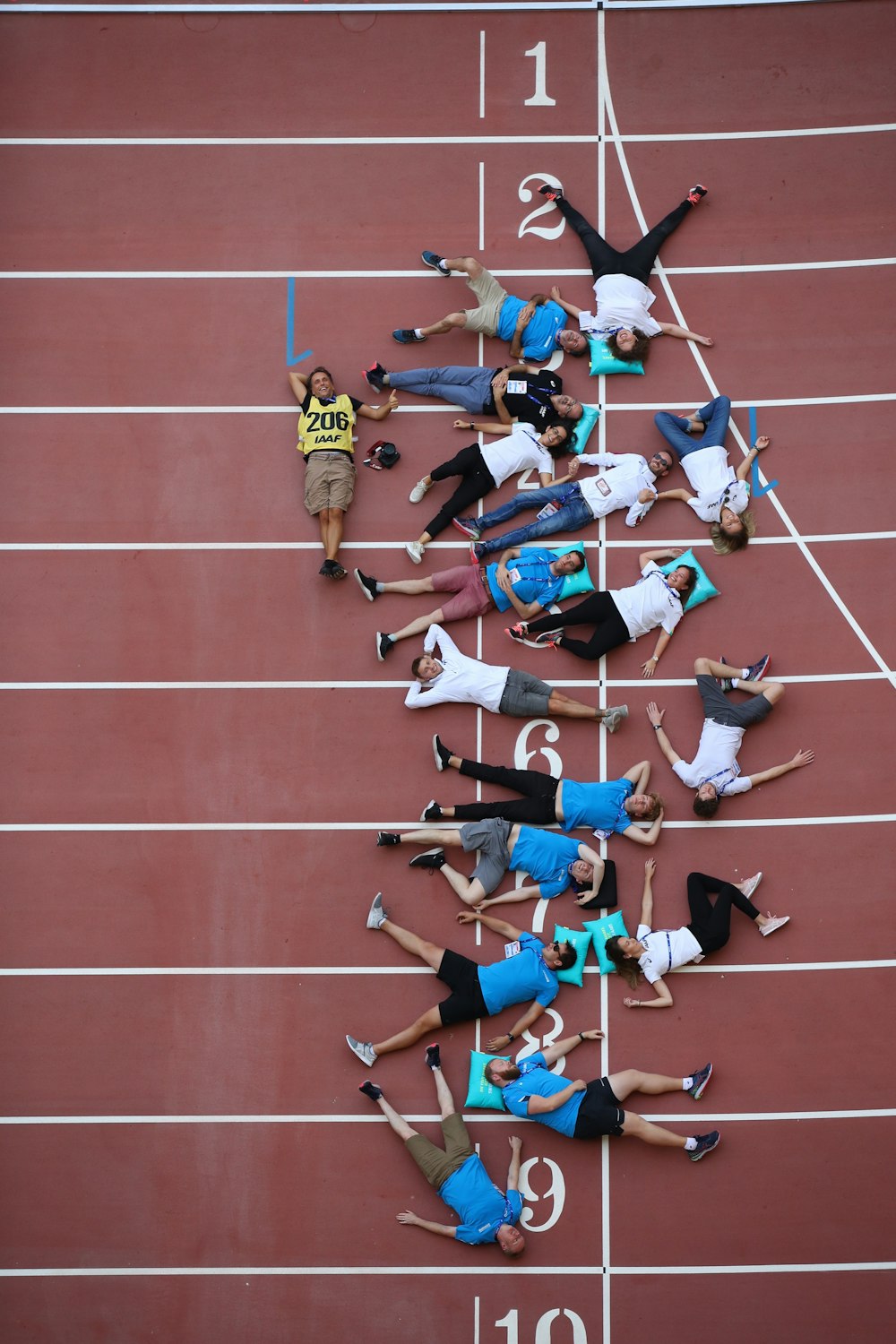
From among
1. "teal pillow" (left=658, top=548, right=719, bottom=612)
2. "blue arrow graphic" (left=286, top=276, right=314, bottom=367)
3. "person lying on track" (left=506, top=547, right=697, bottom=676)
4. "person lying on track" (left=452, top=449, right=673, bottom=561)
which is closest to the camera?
"person lying on track" (left=506, top=547, right=697, bottom=676)

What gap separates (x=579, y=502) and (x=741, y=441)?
1.39 m

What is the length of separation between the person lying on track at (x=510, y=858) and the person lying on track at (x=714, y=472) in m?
2.58

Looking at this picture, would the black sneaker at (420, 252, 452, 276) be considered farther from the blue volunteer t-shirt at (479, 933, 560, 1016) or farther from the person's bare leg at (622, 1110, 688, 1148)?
the person's bare leg at (622, 1110, 688, 1148)

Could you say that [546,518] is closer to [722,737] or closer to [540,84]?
[722,737]

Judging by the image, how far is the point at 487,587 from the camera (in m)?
9.35

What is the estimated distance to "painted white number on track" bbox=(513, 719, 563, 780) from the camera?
9.22 m

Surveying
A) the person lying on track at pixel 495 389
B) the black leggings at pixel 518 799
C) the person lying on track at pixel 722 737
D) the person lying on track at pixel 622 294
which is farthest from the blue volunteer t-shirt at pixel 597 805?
the person lying on track at pixel 622 294

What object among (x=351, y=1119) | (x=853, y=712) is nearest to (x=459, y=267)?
(x=853, y=712)

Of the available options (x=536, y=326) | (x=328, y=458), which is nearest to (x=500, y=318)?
(x=536, y=326)

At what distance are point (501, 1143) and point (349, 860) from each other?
2265mm

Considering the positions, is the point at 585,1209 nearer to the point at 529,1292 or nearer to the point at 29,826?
the point at 529,1292

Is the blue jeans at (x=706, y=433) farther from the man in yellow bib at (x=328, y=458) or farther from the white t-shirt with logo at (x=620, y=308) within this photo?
the man in yellow bib at (x=328, y=458)

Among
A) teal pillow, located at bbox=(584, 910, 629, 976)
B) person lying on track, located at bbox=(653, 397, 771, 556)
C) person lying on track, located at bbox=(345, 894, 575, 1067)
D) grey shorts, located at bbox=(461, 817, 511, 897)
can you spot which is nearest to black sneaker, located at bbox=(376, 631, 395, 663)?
grey shorts, located at bbox=(461, 817, 511, 897)

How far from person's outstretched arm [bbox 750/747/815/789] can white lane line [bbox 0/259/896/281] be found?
3866 mm
